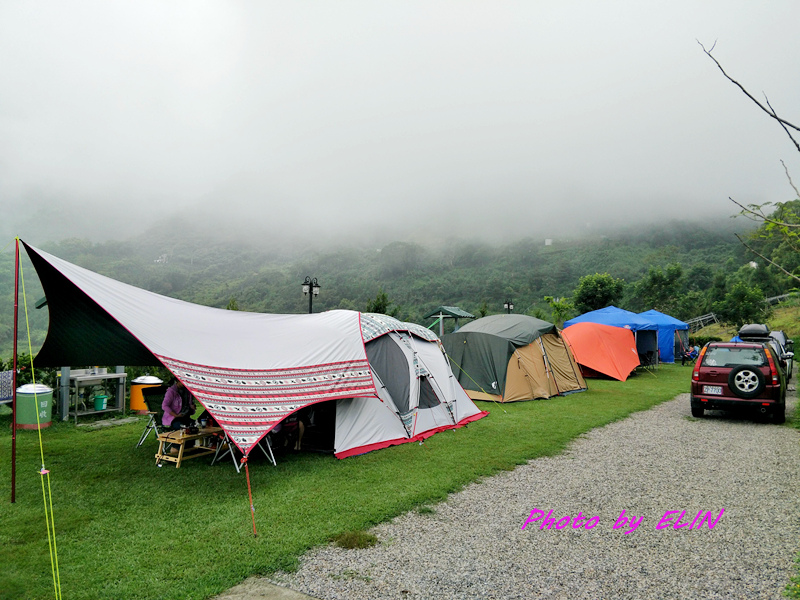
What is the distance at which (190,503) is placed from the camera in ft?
15.5

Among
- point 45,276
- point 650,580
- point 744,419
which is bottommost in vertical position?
point 744,419

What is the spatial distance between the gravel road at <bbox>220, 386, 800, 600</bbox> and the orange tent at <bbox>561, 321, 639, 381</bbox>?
929 cm

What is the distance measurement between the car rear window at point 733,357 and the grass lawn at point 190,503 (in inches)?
116

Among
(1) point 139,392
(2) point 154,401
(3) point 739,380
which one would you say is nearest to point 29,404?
(1) point 139,392

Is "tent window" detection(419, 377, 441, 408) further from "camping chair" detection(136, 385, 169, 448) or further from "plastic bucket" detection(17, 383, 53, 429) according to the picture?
"plastic bucket" detection(17, 383, 53, 429)

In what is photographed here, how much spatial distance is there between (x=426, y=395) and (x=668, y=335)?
1898 centimetres

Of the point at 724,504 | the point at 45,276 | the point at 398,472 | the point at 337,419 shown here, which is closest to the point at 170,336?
the point at 45,276

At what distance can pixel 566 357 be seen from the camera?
513 inches

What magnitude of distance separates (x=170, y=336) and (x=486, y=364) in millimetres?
7692

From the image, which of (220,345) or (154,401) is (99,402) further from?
(220,345)

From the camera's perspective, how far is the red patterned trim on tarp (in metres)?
4.64

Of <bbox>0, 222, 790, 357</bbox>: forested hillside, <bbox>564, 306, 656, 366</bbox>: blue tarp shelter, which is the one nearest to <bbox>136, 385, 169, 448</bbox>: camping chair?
<bbox>564, 306, 656, 366</bbox>: blue tarp shelter

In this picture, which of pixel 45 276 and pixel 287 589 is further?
pixel 45 276

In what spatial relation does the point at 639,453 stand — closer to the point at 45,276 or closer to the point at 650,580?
the point at 650,580
